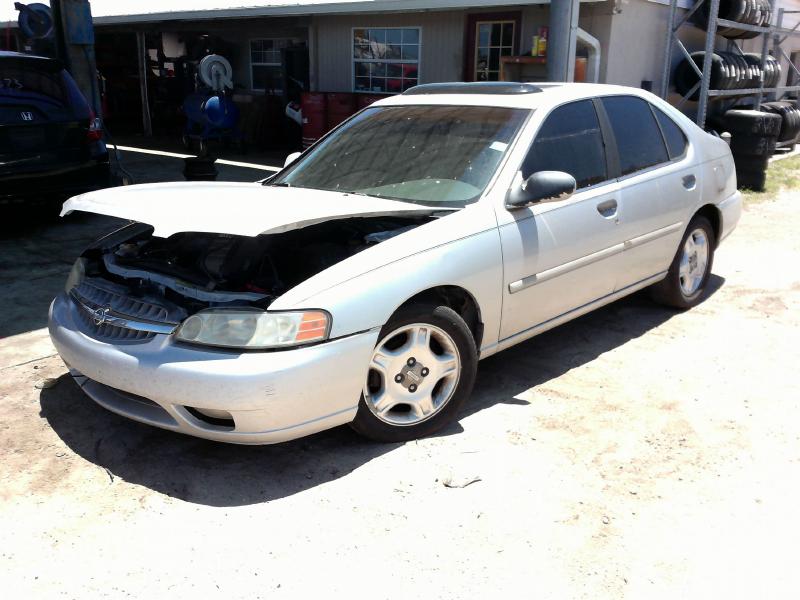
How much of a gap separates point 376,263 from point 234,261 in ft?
2.58

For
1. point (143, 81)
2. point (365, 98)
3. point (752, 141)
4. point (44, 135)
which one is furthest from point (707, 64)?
point (143, 81)

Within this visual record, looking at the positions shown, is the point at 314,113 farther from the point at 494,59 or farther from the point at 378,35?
the point at 494,59

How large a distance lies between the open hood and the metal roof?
735cm

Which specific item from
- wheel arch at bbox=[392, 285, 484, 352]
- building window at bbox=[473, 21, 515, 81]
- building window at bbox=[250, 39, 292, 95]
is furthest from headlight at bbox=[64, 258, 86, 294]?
building window at bbox=[250, 39, 292, 95]

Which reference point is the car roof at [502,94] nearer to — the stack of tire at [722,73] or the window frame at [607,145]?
the window frame at [607,145]

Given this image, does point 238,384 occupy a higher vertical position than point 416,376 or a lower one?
higher

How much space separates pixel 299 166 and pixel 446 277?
1.71 m

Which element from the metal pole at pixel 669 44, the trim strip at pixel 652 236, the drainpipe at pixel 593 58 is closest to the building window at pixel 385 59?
the drainpipe at pixel 593 58

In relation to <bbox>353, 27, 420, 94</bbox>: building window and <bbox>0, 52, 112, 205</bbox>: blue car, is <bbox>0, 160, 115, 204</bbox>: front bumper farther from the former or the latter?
<bbox>353, 27, 420, 94</bbox>: building window

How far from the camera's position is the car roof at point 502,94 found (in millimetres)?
4449

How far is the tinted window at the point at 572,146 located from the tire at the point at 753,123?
7340 millimetres

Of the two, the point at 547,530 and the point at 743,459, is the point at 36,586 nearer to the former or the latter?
the point at 547,530

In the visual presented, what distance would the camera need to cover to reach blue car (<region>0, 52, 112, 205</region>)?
706cm

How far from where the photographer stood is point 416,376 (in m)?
3.61
